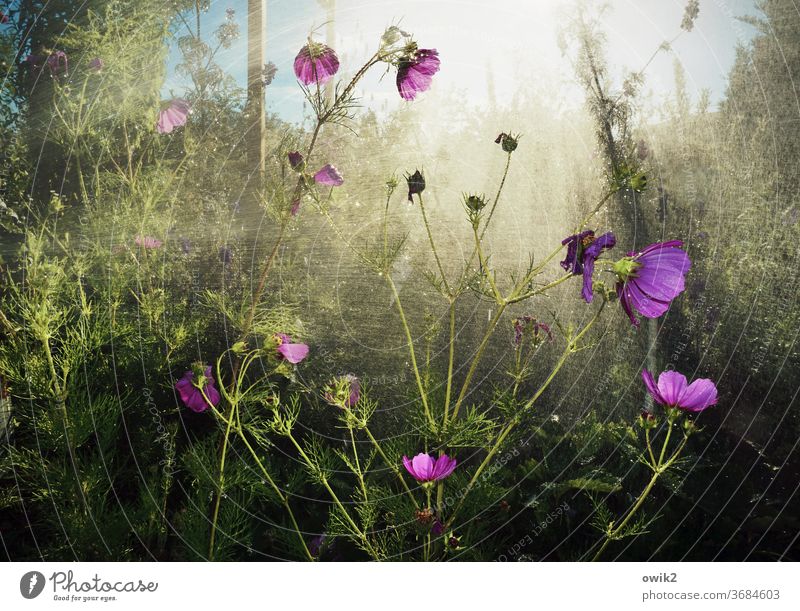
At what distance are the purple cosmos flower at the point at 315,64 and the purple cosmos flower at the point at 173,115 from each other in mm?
136

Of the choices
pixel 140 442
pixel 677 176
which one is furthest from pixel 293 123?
pixel 677 176

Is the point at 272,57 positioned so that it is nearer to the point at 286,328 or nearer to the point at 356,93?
the point at 356,93

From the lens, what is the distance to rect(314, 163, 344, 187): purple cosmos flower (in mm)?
733

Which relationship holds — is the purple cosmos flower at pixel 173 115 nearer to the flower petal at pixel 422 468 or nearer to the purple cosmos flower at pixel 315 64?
the purple cosmos flower at pixel 315 64

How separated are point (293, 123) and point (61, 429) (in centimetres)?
42

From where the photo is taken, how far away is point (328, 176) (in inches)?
28.9

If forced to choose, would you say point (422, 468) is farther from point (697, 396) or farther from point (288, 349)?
point (697, 396)

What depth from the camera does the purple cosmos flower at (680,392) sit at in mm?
700

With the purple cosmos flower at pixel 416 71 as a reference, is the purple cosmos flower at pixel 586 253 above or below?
below

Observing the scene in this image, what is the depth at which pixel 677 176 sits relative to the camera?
0.90 meters

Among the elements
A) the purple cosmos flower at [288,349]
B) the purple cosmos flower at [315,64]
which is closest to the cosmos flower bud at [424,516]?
the purple cosmos flower at [288,349]

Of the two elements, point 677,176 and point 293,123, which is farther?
point 677,176

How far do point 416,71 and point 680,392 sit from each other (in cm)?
45

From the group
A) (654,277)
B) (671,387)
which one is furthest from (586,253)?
(671,387)
